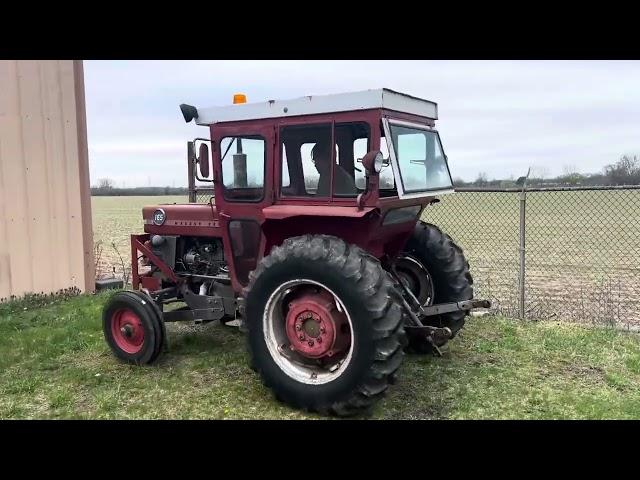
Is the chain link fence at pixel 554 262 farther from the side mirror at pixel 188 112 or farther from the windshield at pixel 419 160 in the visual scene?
the side mirror at pixel 188 112

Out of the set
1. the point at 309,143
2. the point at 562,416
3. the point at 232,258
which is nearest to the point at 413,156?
the point at 309,143

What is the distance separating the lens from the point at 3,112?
7.20m

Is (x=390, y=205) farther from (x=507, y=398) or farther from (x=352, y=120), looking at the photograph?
(x=507, y=398)

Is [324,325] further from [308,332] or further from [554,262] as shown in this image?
[554,262]

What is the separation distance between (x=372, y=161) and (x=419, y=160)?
0.88 meters

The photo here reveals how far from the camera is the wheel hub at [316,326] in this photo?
3.78m

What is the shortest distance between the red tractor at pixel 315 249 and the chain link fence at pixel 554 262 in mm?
1533

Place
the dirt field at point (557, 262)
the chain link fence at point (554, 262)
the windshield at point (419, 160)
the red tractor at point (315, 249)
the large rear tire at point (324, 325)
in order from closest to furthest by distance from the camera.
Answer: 1. the large rear tire at point (324, 325)
2. the red tractor at point (315, 249)
3. the windshield at point (419, 160)
4. the chain link fence at point (554, 262)
5. the dirt field at point (557, 262)

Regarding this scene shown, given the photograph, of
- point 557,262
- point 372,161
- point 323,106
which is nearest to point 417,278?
point 372,161

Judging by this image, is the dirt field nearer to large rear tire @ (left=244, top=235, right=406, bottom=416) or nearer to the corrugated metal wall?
the corrugated metal wall

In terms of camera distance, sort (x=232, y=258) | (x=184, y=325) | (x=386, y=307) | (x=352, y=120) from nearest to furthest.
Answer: (x=386, y=307) → (x=352, y=120) → (x=232, y=258) → (x=184, y=325)

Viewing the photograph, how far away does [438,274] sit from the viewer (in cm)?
495

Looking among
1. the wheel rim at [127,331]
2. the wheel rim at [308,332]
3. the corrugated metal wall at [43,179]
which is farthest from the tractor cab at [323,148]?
the corrugated metal wall at [43,179]

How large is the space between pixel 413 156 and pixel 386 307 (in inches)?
53.9
